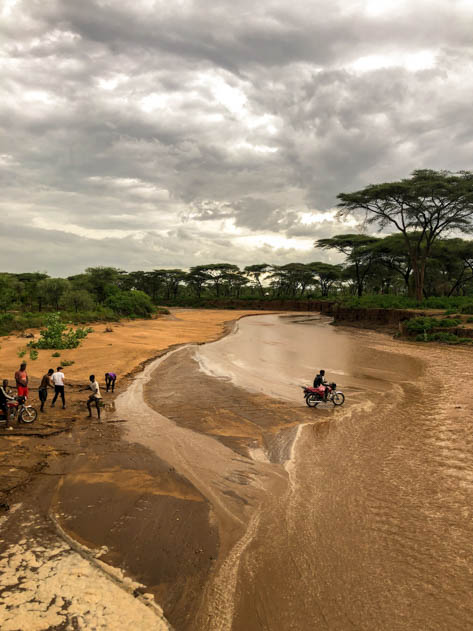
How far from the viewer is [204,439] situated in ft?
35.5

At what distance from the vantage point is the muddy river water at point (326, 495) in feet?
16.2

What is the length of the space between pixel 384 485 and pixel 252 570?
3.95 meters

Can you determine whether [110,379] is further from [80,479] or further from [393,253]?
[393,253]

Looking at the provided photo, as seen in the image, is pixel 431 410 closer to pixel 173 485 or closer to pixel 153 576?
pixel 173 485

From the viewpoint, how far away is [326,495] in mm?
7766

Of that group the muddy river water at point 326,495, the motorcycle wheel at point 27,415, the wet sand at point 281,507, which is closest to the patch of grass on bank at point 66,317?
the muddy river water at point 326,495

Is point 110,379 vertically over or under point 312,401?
over

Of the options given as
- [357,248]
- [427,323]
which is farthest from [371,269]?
[427,323]

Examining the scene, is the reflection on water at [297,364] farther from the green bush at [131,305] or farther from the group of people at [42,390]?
the green bush at [131,305]

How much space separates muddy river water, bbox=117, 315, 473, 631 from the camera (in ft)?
16.2

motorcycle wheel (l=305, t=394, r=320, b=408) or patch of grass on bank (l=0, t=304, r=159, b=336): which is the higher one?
patch of grass on bank (l=0, t=304, r=159, b=336)

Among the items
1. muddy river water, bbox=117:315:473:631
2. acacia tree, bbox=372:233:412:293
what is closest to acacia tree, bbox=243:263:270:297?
acacia tree, bbox=372:233:412:293

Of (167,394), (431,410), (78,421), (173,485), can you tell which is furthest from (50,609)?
(431,410)

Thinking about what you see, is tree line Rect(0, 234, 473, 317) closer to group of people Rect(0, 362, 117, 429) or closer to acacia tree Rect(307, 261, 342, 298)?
acacia tree Rect(307, 261, 342, 298)
